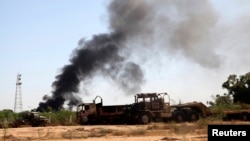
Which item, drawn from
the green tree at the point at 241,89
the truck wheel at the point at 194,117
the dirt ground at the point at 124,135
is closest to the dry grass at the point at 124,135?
the dirt ground at the point at 124,135

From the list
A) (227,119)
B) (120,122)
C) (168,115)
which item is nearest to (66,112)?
(120,122)

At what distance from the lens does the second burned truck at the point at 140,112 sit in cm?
3622

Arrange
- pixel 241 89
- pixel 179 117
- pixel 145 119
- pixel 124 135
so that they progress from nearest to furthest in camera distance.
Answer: pixel 124 135 → pixel 145 119 → pixel 179 117 → pixel 241 89

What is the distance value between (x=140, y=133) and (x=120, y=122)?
50.4 feet

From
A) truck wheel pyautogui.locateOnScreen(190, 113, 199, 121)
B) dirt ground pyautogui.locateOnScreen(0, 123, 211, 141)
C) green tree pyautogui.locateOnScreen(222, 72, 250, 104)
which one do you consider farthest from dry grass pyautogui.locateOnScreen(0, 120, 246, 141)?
green tree pyautogui.locateOnScreen(222, 72, 250, 104)

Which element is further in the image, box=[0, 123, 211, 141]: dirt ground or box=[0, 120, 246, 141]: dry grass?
box=[0, 120, 246, 141]: dry grass

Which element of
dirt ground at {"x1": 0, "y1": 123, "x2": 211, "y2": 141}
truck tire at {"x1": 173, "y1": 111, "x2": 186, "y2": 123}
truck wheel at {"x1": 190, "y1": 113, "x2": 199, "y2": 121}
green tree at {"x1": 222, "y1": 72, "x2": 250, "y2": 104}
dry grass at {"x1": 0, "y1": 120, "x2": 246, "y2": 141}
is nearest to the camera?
dirt ground at {"x1": 0, "y1": 123, "x2": 211, "y2": 141}

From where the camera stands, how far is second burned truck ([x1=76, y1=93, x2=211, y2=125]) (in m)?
36.2

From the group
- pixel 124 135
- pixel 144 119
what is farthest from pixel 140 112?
pixel 124 135

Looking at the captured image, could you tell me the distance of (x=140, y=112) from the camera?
36219mm

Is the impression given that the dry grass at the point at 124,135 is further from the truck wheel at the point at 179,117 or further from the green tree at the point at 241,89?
the green tree at the point at 241,89

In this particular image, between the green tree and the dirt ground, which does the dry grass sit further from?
the green tree

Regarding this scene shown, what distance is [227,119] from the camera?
34.8 metres

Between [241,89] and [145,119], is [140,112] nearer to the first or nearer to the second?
[145,119]
